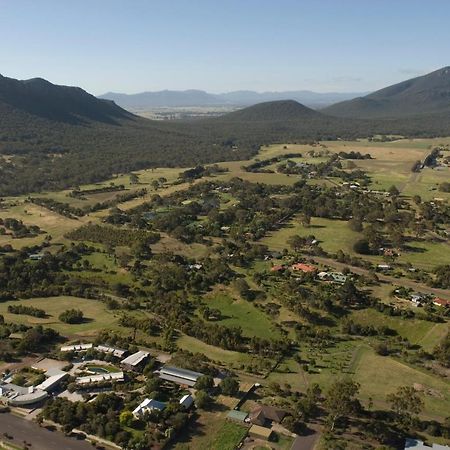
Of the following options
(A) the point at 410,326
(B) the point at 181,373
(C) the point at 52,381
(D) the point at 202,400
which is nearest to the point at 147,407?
(D) the point at 202,400

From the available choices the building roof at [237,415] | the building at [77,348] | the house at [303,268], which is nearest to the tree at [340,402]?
the building roof at [237,415]

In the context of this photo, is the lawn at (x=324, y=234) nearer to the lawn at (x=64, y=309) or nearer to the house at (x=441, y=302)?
the house at (x=441, y=302)

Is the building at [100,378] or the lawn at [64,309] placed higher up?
the lawn at [64,309]

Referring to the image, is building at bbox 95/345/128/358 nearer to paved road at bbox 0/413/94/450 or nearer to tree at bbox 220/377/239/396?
paved road at bbox 0/413/94/450

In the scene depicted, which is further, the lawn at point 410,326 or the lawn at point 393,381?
the lawn at point 410,326

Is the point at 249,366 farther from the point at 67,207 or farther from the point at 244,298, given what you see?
the point at 67,207

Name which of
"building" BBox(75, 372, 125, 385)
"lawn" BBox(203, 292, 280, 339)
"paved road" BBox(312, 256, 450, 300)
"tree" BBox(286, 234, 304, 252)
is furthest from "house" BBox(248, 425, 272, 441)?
"tree" BBox(286, 234, 304, 252)
